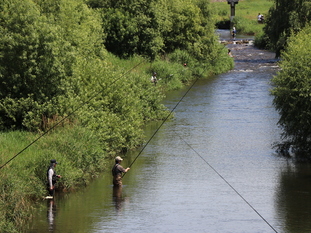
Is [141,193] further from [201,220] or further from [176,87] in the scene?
[176,87]

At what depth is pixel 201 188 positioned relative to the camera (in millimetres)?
26672

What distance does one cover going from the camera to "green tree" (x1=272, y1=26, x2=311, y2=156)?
3075 centimetres

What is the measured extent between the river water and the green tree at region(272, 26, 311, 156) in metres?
1.41

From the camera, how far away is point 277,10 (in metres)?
61.0

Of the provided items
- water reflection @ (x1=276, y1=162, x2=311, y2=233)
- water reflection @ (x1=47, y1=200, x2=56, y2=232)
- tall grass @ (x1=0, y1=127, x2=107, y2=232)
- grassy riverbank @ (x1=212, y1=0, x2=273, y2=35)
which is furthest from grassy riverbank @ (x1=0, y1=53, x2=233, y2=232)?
grassy riverbank @ (x1=212, y1=0, x2=273, y2=35)

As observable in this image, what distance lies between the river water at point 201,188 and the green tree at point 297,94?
1409 millimetres

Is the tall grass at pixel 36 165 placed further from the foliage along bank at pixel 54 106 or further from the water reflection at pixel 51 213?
the water reflection at pixel 51 213

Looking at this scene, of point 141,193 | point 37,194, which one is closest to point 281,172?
point 141,193

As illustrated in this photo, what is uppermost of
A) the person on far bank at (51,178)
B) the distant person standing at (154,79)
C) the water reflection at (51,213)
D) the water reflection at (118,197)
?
the person on far bank at (51,178)

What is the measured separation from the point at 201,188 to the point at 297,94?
7459 millimetres

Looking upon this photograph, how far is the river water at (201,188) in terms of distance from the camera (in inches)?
856

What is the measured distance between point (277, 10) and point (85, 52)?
1044 inches

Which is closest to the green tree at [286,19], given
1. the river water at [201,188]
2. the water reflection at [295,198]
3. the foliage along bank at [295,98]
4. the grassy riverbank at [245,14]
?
the river water at [201,188]

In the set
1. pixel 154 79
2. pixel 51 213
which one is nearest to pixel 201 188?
pixel 51 213
